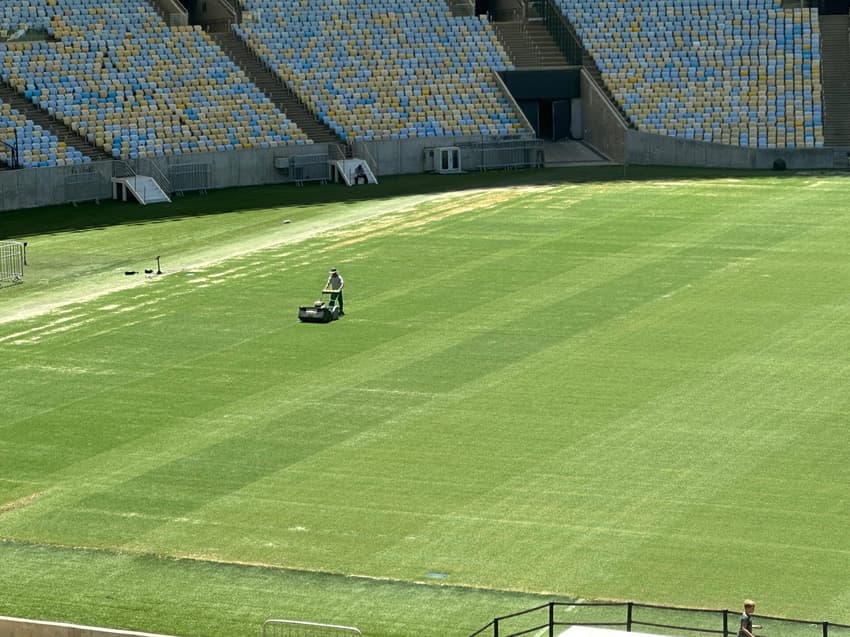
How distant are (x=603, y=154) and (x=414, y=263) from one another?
28140 millimetres

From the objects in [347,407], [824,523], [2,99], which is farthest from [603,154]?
[824,523]

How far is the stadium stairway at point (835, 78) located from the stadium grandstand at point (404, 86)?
96mm

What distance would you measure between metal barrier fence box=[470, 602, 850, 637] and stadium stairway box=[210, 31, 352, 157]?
1980 inches

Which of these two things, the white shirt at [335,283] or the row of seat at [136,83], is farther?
the row of seat at [136,83]

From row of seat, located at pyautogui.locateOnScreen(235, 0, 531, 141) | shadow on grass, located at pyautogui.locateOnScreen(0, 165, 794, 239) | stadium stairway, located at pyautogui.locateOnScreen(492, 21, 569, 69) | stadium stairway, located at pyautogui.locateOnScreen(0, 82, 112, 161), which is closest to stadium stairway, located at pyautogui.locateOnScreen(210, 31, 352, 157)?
row of seat, located at pyautogui.locateOnScreen(235, 0, 531, 141)

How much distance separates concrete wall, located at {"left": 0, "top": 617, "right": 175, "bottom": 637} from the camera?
67.6 ft

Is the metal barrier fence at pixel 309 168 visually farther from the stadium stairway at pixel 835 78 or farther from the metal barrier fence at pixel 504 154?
the stadium stairway at pixel 835 78

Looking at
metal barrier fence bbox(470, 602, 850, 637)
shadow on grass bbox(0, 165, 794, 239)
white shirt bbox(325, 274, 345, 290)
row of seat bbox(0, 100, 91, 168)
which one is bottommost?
metal barrier fence bbox(470, 602, 850, 637)

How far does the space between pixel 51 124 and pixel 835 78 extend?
35.6 meters

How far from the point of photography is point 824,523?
86.4 feet

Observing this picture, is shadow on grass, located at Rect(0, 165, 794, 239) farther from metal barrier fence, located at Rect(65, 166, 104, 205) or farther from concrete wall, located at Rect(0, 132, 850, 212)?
concrete wall, located at Rect(0, 132, 850, 212)

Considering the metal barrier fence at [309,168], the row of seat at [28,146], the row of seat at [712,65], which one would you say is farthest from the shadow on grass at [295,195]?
the row of seat at [712,65]

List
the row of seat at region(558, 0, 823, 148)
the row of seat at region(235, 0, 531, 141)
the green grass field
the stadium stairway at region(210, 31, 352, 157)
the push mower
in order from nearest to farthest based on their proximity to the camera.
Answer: the green grass field → the push mower → the stadium stairway at region(210, 31, 352, 157) → the row of seat at region(235, 0, 531, 141) → the row of seat at region(558, 0, 823, 148)

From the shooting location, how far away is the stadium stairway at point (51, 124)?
6512cm
